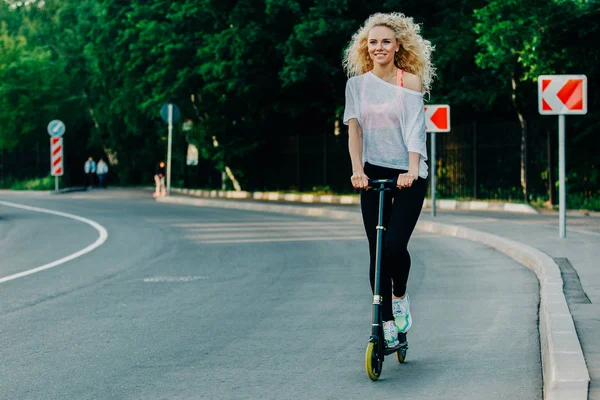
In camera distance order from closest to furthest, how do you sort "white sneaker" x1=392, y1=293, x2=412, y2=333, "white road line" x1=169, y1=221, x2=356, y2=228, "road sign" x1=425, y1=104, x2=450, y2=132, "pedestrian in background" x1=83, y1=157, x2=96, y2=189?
"white sneaker" x1=392, y1=293, x2=412, y2=333, "road sign" x1=425, y1=104, x2=450, y2=132, "white road line" x1=169, y1=221, x2=356, y2=228, "pedestrian in background" x1=83, y1=157, x2=96, y2=189

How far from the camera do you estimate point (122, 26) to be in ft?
151

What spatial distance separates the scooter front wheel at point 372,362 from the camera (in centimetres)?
611

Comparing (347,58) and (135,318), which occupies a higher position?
(347,58)

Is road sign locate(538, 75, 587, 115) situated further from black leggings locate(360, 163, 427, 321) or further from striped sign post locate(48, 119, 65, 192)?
striped sign post locate(48, 119, 65, 192)

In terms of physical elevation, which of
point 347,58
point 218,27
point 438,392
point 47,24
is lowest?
point 438,392

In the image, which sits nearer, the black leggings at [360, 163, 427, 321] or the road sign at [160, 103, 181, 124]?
the black leggings at [360, 163, 427, 321]

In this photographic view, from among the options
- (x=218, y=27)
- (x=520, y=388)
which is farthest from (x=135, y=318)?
(x=218, y=27)

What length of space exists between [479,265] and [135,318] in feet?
18.4

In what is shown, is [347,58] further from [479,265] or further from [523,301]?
[479,265]

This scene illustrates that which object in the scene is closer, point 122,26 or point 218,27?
point 218,27

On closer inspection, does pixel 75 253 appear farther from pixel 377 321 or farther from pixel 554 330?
pixel 377 321

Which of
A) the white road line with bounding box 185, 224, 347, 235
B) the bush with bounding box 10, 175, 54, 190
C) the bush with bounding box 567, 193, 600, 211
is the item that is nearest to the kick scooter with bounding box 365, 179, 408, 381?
the white road line with bounding box 185, 224, 347, 235

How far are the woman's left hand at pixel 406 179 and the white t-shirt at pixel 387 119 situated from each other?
0.12 metres

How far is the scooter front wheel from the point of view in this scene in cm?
611
